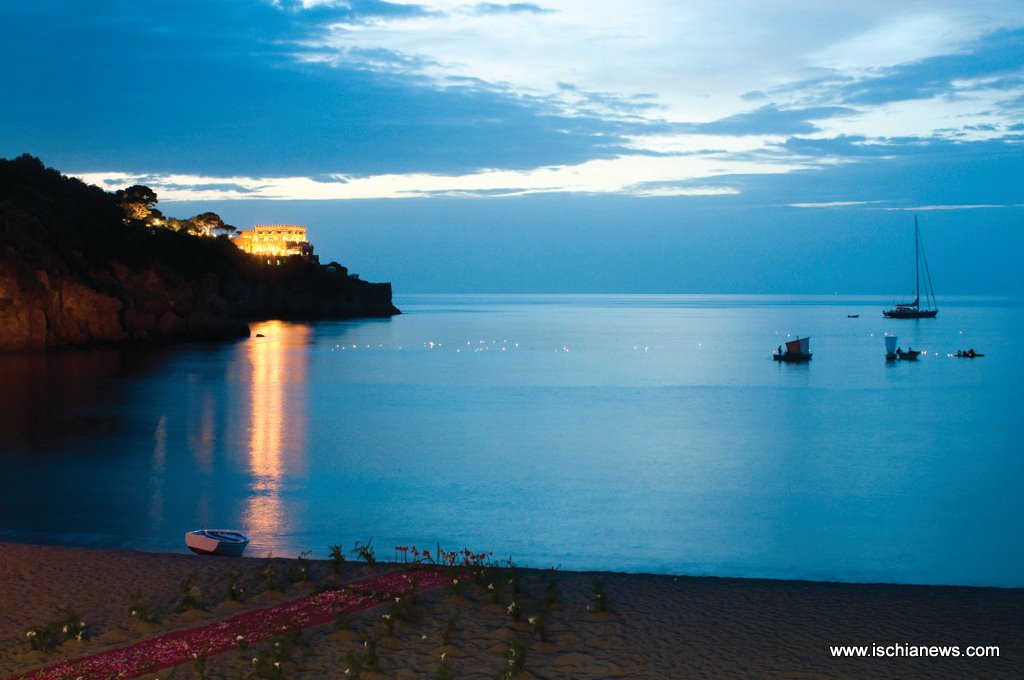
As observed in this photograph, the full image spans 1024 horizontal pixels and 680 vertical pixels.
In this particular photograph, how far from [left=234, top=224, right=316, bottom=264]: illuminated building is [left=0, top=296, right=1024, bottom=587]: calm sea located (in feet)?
321

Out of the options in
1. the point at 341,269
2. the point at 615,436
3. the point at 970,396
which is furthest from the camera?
the point at 341,269

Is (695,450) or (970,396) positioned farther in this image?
(970,396)

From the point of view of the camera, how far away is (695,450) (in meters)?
25.8

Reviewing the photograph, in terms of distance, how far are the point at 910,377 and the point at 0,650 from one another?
158ft

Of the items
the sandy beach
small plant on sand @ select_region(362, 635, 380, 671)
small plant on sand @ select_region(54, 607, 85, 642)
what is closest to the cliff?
the sandy beach

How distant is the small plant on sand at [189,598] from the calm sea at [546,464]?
4.46 metres

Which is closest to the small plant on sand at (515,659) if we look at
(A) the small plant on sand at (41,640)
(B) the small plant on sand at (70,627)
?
(B) the small plant on sand at (70,627)

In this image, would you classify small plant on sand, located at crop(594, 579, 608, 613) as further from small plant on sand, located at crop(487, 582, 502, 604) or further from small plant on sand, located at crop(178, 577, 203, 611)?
small plant on sand, located at crop(178, 577, 203, 611)

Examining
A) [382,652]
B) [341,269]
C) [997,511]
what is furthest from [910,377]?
[341,269]

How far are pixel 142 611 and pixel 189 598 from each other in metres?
0.51

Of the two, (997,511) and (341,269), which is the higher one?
(341,269)

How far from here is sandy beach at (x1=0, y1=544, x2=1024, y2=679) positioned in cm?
773

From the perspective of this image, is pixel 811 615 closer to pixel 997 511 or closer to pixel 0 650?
pixel 0 650

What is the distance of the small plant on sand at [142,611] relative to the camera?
869 centimetres
